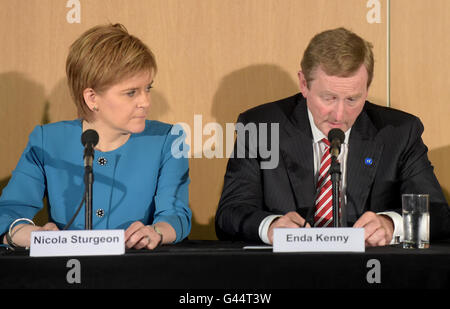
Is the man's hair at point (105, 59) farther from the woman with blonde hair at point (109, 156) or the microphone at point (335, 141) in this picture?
the microphone at point (335, 141)

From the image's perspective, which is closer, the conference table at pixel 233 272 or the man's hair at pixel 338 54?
the conference table at pixel 233 272

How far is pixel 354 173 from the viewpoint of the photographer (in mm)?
2705

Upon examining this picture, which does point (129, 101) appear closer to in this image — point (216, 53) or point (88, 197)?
point (88, 197)

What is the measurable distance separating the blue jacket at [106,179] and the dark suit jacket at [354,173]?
22cm

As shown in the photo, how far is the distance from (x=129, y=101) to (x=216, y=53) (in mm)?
1036

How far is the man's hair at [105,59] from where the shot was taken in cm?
251

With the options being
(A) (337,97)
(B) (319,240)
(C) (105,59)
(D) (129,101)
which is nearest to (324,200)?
(A) (337,97)

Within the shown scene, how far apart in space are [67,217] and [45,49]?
45.3 inches

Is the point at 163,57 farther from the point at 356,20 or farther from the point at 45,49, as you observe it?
the point at 356,20

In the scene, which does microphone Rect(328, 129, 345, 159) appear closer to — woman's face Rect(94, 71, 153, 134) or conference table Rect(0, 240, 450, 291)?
conference table Rect(0, 240, 450, 291)

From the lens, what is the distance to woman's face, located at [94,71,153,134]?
2.52 m

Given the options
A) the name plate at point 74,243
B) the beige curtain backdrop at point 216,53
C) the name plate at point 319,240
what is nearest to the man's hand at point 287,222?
the name plate at point 319,240

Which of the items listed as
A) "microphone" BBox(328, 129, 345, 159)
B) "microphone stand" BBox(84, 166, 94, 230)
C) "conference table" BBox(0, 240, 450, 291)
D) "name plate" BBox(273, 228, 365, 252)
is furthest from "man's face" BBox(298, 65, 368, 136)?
"microphone stand" BBox(84, 166, 94, 230)
